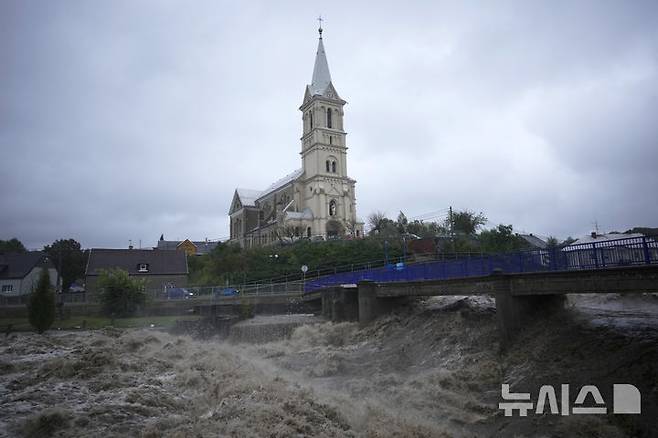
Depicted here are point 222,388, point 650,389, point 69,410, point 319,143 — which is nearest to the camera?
point 650,389

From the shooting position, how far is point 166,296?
50.1 meters

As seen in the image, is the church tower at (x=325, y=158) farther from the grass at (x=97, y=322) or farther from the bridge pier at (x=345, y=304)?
the bridge pier at (x=345, y=304)

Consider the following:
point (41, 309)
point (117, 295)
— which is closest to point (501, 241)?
point (117, 295)

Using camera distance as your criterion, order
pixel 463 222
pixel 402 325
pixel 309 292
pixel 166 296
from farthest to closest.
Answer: pixel 463 222 → pixel 166 296 → pixel 309 292 → pixel 402 325

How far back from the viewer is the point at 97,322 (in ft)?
135

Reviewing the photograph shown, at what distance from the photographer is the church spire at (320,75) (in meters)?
93.9

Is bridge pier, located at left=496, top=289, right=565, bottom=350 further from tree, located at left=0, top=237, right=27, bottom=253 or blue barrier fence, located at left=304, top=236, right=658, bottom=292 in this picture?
tree, located at left=0, top=237, right=27, bottom=253

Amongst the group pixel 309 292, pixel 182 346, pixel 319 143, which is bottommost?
pixel 182 346

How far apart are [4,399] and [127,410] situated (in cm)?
499

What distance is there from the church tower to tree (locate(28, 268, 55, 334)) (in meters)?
51.3

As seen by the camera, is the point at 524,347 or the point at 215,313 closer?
the point at 524,347

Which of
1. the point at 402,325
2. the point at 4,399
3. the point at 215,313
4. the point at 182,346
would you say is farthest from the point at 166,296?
the point at 4,399

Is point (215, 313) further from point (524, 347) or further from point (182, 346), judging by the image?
point (524, 347)

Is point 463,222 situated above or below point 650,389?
above
